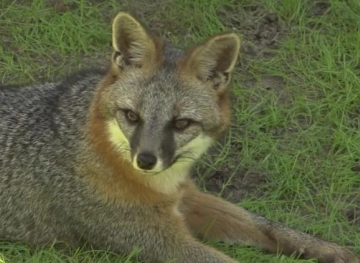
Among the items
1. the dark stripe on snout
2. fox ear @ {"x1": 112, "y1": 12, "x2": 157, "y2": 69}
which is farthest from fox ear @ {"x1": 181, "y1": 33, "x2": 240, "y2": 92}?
the dark stripe on snout

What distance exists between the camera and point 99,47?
7055 millimetres

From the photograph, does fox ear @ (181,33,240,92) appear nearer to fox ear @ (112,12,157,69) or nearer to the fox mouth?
fox ear @ (112,12,157,69)

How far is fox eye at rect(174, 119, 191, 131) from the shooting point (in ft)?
16.7

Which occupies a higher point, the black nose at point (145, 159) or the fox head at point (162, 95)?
the fox head at point (162, 95)

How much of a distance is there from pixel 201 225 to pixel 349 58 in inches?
77.8

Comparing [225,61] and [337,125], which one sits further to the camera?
[337,125]

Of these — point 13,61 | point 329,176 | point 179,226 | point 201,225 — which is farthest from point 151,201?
point 13,61

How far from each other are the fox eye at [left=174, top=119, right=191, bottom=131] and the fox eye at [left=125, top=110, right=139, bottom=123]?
8.2 inches

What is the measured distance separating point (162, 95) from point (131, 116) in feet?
0.65

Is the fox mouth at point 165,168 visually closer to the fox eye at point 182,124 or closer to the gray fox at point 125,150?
the gray fox at point 125,150

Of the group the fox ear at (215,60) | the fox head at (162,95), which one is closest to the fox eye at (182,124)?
the fox head at (162,95)

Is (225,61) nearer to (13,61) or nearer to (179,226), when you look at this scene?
(179,226)

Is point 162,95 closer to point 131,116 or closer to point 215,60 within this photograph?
point 131,116

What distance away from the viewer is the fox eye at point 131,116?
5.09m
